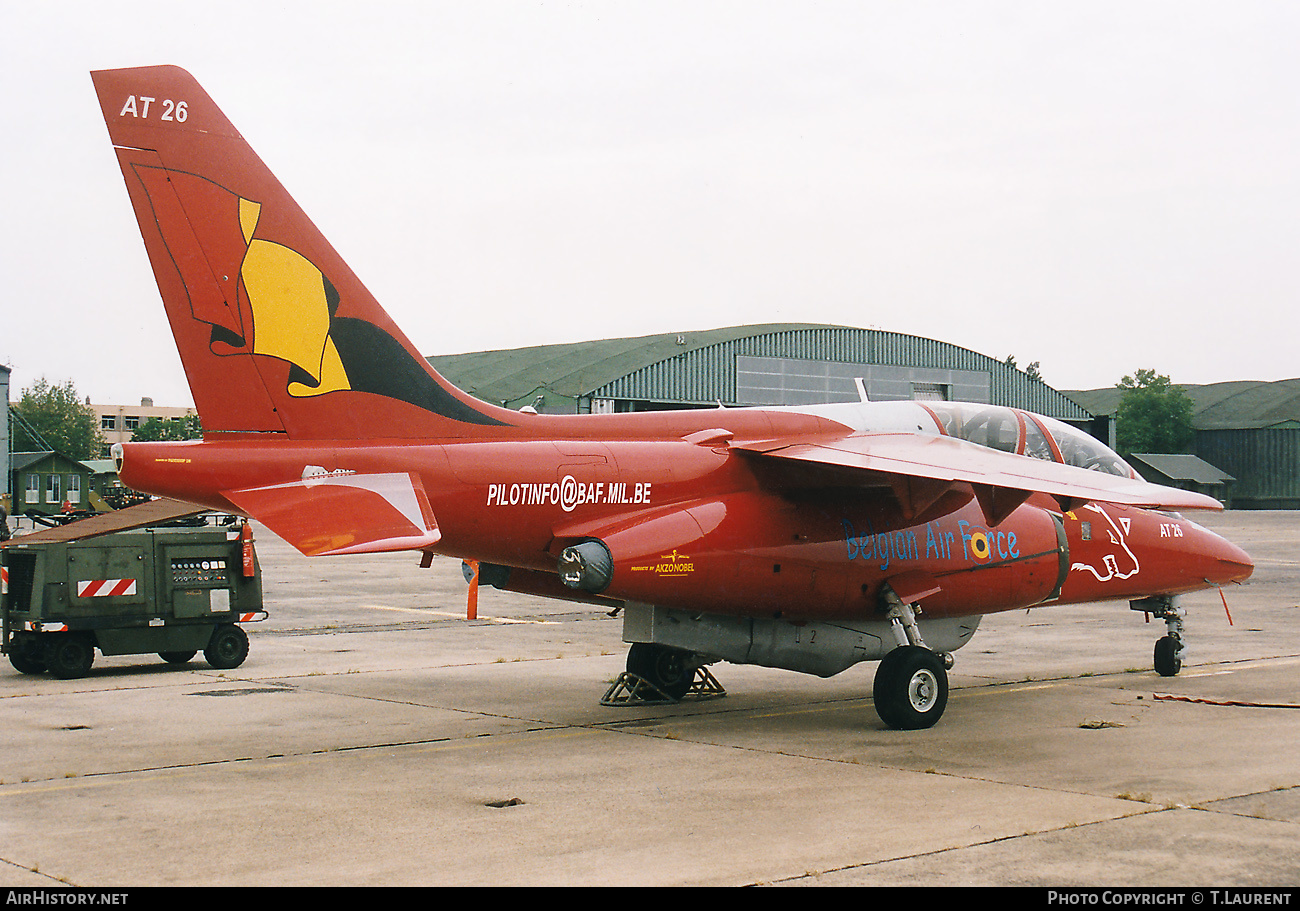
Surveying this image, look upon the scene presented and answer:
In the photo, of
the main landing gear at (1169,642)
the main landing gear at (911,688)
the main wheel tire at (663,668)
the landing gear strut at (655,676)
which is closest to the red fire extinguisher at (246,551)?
the landing gear strut at (655,676)

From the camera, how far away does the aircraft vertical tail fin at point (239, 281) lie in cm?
977

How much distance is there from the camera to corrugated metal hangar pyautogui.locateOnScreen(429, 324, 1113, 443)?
2089 inches

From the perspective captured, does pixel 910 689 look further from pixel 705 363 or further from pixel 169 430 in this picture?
pixel 169 430

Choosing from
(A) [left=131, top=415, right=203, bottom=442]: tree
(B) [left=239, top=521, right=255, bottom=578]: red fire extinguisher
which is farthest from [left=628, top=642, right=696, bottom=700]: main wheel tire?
(A) [left=131, top=415, right=203, bottom=442]: tree

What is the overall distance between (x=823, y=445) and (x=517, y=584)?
3.26 metres

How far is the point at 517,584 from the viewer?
12.4 meters

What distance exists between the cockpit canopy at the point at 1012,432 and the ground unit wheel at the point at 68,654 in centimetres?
1003

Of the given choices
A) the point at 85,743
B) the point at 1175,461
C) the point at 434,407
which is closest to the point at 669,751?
the point at 434,407

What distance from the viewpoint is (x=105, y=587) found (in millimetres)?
14852

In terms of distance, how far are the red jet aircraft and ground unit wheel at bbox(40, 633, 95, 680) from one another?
597 cm

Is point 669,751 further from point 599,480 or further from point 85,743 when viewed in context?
point 85,743

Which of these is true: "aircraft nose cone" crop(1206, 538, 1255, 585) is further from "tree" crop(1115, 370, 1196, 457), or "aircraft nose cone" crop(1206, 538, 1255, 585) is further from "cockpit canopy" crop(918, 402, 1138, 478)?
"tree" crop(1115, 370, 1196, 457)

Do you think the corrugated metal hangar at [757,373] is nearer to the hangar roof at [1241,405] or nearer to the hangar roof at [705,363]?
the hangar roof at [705,363]

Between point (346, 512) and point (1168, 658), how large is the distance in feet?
33.5
